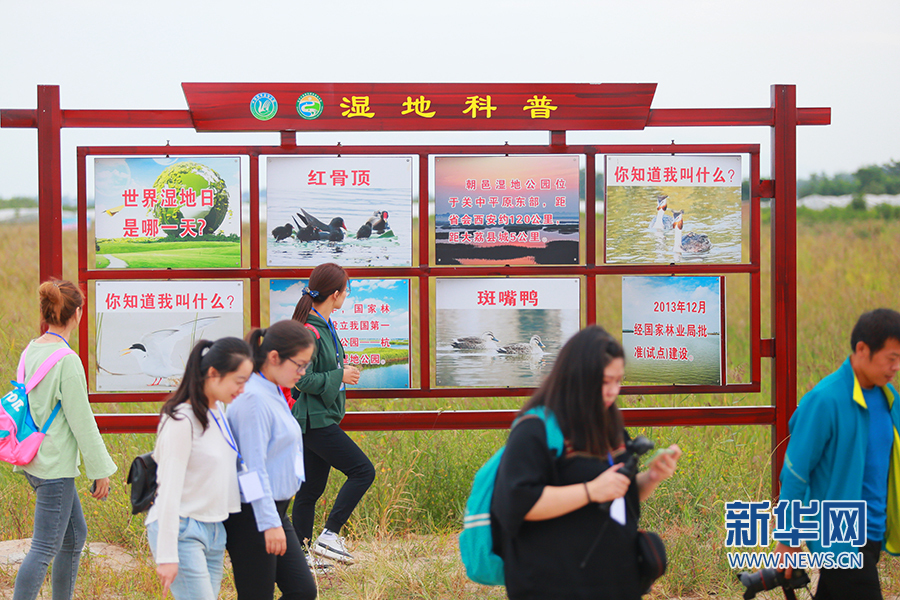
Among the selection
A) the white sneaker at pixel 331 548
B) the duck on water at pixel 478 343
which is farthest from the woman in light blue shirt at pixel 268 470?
the duck on water at pixel 478 343

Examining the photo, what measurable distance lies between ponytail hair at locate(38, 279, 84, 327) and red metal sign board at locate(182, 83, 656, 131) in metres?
1.85

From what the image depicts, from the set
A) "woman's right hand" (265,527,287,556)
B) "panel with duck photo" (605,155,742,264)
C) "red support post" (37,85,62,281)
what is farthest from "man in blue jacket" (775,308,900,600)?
"red support post" (37,85,62,281)

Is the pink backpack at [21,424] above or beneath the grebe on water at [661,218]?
beneath

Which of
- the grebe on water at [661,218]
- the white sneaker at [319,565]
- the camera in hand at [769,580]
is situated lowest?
the white sneaker at [319,565]

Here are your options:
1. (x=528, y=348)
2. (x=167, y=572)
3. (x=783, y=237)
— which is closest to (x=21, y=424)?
(x=167, y=572)

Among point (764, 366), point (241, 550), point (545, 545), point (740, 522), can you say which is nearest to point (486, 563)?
point (545, 545)

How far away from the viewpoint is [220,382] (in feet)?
9.09

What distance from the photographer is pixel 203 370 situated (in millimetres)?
2781

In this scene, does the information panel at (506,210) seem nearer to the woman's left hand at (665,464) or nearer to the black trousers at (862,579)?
the black trousers at (862,579)

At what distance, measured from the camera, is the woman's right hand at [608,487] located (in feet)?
6.91

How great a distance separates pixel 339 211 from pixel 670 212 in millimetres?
2272

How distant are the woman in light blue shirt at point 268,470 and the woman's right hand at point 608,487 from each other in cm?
129

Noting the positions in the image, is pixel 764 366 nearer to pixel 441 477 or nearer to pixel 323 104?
pixel 441 477

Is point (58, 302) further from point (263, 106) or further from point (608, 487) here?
point (608, 487)
